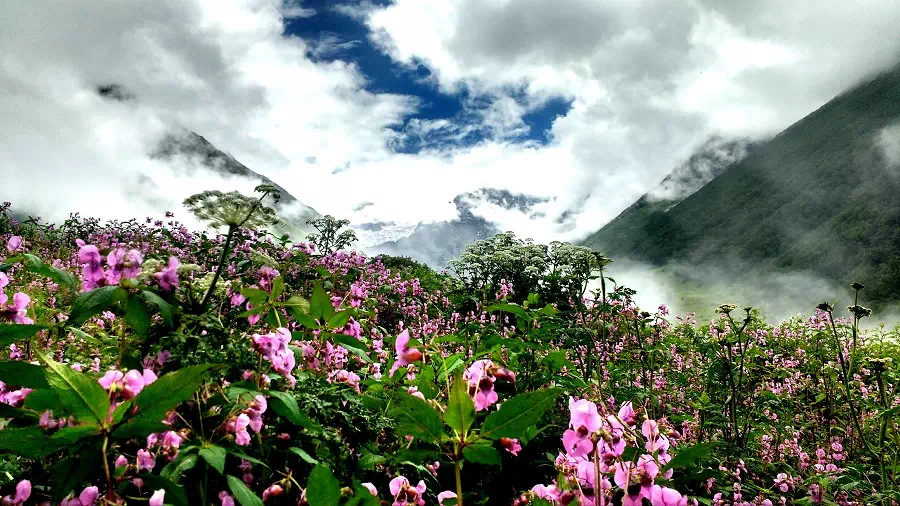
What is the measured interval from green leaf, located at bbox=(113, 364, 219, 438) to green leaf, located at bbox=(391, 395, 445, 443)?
372 millimetres

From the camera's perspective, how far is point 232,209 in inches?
86.1

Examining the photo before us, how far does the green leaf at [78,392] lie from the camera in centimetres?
80

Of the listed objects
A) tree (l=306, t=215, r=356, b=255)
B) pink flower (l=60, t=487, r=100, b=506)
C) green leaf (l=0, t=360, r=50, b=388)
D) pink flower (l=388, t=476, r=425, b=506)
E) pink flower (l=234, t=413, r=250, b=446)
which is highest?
tree (l=306, t=215, r=356, b=255)

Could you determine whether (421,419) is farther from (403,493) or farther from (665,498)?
(665,498)

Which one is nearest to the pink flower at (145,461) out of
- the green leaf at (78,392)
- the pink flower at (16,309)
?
the green leaf at (78,392)

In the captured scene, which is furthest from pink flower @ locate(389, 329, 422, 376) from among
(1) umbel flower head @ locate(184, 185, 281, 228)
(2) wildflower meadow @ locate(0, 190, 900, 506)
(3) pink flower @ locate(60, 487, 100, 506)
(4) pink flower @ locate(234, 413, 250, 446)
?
(1) umbel flower head @ locate(184, 185, 281, 228)

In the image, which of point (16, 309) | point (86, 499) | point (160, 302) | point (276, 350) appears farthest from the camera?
point (16, 309)

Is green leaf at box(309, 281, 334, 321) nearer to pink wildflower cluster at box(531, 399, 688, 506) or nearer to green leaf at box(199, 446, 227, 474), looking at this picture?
green leaf at box(199, 446, 227, 474)

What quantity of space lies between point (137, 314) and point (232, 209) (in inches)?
37.1

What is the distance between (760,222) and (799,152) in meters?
17.1

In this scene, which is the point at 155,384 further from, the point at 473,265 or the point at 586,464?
the point at 473,265

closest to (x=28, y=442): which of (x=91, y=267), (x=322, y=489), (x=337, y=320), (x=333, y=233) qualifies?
(x=322, y=489)

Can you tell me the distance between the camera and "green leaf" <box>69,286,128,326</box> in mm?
1257

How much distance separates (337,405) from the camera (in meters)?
1.80
